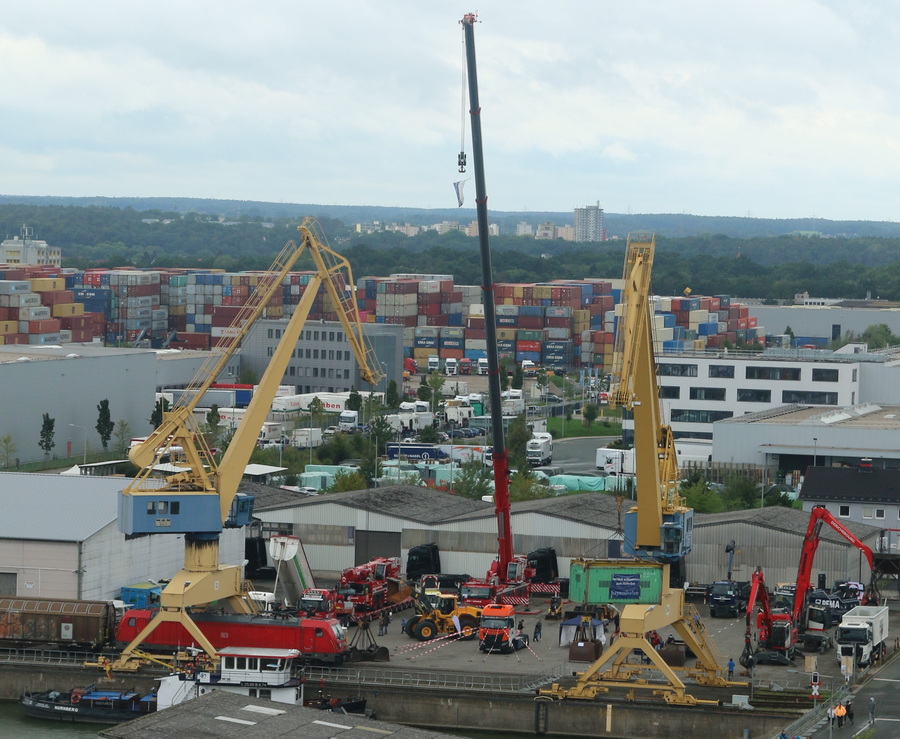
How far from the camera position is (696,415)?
54594 millimetres

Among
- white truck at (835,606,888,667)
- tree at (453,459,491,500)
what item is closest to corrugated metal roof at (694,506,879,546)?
white truck at (835,606,888,667)

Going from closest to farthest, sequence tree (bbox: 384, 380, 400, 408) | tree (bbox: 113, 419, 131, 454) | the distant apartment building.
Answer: tree (bbox: 113, 419, 131, 454)
tree (bbox: 384, 380, 400, 408)
the distant apartment building

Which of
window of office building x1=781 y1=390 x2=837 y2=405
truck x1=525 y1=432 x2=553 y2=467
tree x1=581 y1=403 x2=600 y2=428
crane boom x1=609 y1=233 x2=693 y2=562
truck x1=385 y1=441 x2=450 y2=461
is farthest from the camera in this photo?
tree x1=581 y1=403 x2=600 y2=428

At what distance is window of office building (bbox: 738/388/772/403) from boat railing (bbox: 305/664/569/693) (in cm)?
3172

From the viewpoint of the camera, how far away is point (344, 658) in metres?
24.1

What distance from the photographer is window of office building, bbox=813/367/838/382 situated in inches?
2133

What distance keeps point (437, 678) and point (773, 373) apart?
33.2 m

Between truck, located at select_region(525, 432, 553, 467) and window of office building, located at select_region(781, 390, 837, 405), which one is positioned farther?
window of office building, located at select_region(781, 390, 837, 405)

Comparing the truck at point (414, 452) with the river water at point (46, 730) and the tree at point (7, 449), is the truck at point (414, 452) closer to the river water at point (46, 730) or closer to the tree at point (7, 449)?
the tree at point (7, 449)

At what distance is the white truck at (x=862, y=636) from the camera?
77.6 feet


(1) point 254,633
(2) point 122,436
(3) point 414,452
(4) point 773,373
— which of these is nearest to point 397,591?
(1) point 254,633

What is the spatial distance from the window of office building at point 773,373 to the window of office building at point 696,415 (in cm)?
150

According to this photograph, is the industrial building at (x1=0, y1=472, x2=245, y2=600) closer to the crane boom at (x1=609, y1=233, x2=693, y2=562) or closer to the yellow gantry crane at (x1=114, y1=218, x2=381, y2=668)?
the yellow gantry crane at (x1=114, y1=218, x2=381, y2=668)

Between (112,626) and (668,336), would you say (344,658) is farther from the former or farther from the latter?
(668,336)
